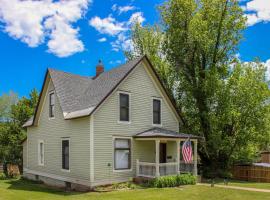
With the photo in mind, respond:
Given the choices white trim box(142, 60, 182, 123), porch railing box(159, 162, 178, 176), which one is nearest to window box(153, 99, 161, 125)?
white trim box(142, 60, 182, 123)

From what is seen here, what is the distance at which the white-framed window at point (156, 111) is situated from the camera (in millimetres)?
20503

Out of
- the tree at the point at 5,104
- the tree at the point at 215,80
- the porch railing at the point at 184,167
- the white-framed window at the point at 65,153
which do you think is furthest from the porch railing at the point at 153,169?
the tree at the point at 5,104

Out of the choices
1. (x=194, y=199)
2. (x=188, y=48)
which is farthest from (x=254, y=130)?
(x=194, y=199)

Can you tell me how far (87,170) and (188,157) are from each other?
544 cm

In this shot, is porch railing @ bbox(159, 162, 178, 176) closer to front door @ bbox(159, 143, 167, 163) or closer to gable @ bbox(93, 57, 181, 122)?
front door @ bbox(159, 143, 167, 163)

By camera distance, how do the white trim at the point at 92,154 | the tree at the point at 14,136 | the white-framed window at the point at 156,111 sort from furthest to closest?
the tree at the point at 14,136 → the white-framed window at the point at 156,111 → the white trim at the point at 92,154

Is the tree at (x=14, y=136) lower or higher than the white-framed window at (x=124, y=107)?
A: lower

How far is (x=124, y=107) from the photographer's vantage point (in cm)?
1853

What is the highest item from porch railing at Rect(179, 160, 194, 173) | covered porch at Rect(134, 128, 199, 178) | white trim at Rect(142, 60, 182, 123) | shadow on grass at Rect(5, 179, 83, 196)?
white trim at Rect(142, 60, 182, 123)

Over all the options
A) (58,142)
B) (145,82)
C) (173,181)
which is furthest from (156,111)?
(58,142)

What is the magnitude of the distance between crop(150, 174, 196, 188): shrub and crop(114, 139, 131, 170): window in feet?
6.54

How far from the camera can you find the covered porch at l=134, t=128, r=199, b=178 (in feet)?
57.1

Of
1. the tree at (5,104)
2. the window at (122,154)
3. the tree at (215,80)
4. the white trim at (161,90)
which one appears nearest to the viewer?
the window at (122,154)

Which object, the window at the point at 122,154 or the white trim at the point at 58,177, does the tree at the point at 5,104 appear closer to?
the white trim at the point at 58,177
